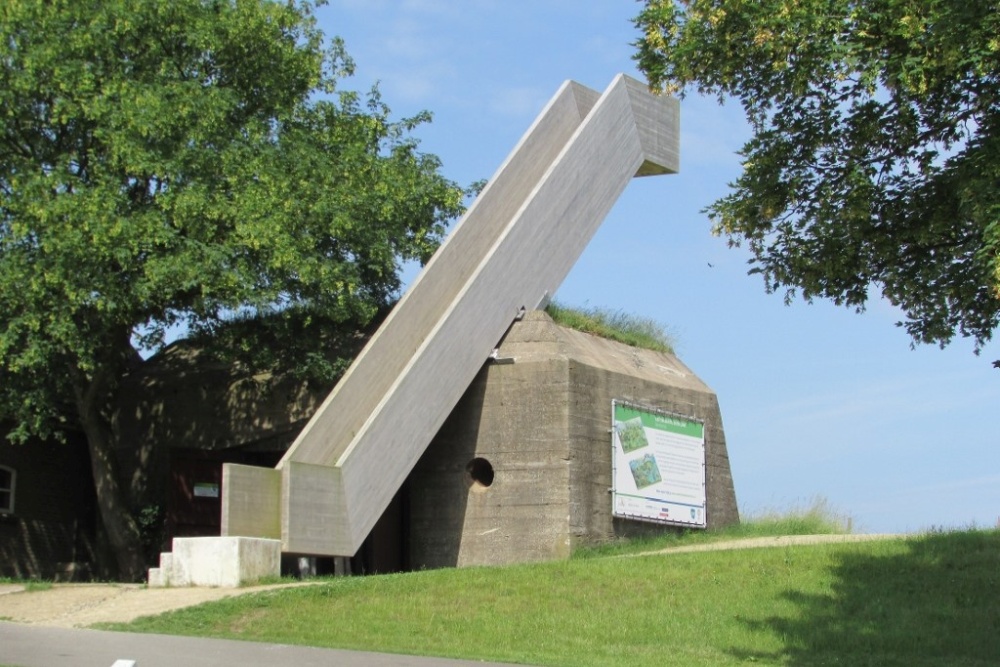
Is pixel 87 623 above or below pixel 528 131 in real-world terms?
below

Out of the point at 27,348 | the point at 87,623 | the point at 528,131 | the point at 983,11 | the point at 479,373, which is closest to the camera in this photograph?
the point at 983,11

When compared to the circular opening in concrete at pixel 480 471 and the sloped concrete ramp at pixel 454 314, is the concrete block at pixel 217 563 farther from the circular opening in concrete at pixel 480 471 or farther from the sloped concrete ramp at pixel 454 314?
the circular opening in concrete at pixel 480 471

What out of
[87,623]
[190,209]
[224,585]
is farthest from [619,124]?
[87,623]

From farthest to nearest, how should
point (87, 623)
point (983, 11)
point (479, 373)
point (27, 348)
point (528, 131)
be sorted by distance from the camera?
1. point (528, 131)
2. point (479, 373)
3. point (27, 348)
4. point (87, 623)
5. point (983, 11)

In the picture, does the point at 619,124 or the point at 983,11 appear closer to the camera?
the point at 983,11

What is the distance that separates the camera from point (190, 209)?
19.6 metres

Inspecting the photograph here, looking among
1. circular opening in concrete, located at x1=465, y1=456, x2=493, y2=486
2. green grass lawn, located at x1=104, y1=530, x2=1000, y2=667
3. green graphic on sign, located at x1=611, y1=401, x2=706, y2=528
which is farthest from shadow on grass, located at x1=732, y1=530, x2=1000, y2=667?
circular opening in concrete, located at x1=465, y1=456, x2=493, y2=486

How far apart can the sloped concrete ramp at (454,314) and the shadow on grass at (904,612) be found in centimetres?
648

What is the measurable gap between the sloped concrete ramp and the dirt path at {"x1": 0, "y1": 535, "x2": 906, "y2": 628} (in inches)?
53.7

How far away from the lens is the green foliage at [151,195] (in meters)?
19.2

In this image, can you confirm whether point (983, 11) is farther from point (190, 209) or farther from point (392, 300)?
point (392, 300)

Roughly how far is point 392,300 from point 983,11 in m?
14.2

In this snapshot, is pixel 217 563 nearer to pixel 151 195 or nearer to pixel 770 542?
pixel 151 195

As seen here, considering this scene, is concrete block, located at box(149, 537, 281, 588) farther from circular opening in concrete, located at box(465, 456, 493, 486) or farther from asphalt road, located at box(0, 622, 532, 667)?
circular opening in concrete, located at box(465, 456, 493, 486)
